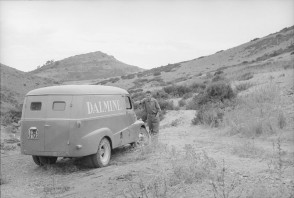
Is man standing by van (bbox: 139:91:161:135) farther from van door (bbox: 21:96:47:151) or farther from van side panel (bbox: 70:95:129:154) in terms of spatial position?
van door (bbox: 21:96:47:151)

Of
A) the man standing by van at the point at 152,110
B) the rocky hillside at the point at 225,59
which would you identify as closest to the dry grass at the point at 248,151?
the man standing by van at the point at 152,110

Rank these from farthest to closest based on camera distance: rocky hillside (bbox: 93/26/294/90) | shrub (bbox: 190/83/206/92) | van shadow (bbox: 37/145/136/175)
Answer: rocky hillside (bbox: 93/26/294/90) < shrub (bbox: 190/83/206/92) < van shadow (bbox: 37/145/136/175)

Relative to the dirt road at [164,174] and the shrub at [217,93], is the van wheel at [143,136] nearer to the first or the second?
the dirt road at [164,174]

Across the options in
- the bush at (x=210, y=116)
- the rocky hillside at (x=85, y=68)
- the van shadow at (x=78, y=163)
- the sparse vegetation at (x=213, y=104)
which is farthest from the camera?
the rocky hillside at (x=85, y=68)

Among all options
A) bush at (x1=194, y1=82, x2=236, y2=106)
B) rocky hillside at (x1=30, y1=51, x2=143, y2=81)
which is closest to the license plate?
bush at (x1=194, y1=82, x2=236, y2=106)

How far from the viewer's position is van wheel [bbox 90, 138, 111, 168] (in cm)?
1001

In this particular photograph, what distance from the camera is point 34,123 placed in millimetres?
9914

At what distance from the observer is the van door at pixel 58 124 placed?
951 centimetres

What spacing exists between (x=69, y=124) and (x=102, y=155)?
4.79 ft

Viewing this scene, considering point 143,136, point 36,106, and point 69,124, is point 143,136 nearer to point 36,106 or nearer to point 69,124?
point 69,124

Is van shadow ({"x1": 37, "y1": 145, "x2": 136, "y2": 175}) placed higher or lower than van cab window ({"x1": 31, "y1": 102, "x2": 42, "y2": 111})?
lower

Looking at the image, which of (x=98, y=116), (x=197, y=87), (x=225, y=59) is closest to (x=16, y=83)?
(x=197, y=87)

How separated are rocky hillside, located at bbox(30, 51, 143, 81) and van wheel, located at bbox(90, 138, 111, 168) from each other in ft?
292

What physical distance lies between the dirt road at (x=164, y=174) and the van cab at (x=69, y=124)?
0.59 metres
